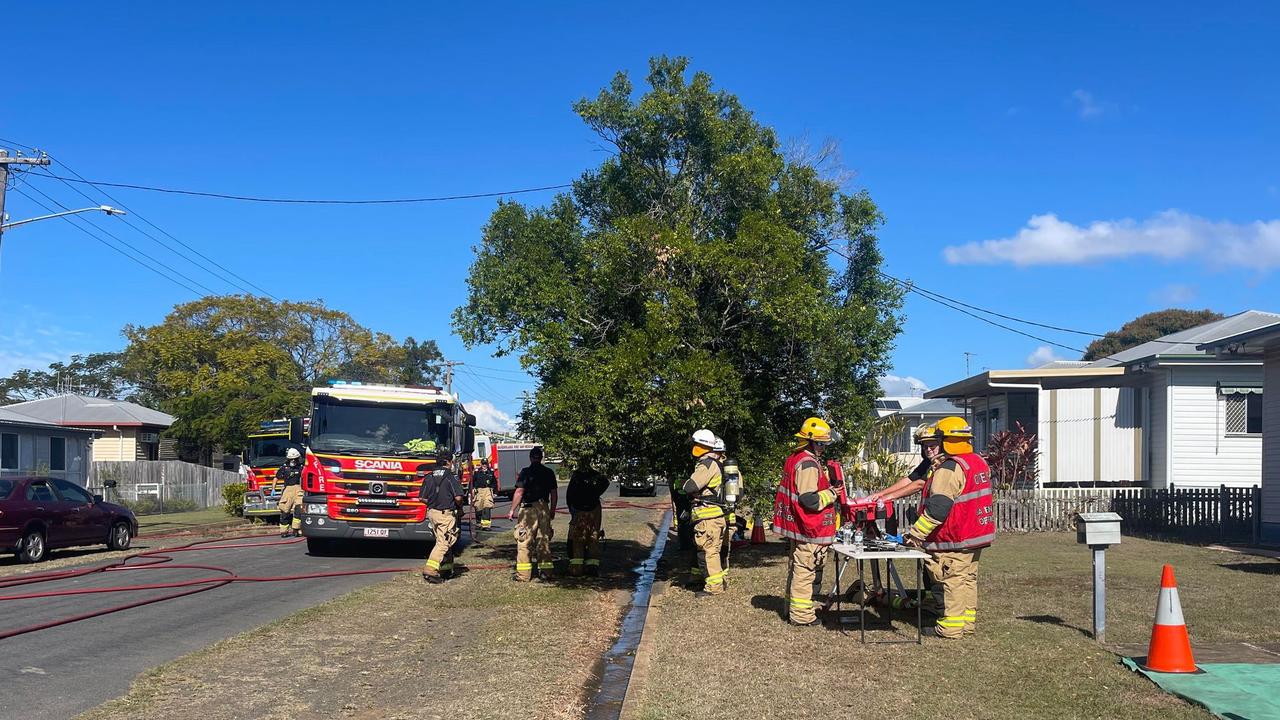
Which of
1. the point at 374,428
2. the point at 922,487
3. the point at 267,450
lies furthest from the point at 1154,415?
the point at 267,450

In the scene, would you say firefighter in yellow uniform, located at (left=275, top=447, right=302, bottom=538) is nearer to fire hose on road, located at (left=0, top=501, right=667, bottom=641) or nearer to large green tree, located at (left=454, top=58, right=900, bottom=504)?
fire hose on road, located at (left=0, top=501, right=667, bottom=641)

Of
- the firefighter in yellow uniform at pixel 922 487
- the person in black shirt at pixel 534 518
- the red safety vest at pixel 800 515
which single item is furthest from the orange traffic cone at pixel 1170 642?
the person in black shirt at pixel 534 518

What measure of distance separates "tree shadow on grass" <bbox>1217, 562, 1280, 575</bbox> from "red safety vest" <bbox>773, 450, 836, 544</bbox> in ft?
23.5

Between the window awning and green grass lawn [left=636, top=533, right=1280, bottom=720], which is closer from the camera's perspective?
green grass lawn [left=636, top=533, right=1280, bottom=720]

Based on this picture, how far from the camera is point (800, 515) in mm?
10203

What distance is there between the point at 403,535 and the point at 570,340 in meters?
6.15

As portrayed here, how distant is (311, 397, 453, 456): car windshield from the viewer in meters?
17.7

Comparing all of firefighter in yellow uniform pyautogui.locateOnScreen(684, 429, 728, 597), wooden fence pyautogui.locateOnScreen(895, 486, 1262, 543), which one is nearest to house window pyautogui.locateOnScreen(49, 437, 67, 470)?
wooden fence pyautogui.locateOnScreen(895, 486, 1262, 543)

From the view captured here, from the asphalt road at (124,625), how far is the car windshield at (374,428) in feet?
6.04

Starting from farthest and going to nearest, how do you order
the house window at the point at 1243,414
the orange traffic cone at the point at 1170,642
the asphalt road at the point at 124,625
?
the house window at the point at 1243,414 → the asphalt road at the point at 124,625 → the orange traffic cone at the point at 1170,642

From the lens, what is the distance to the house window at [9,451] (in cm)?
3186

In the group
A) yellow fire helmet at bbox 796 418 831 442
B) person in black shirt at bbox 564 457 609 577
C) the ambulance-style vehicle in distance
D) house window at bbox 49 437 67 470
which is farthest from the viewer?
house window at bbox 49 437 67 470

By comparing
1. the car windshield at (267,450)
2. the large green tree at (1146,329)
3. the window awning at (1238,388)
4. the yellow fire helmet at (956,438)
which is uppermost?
the large green tree at (1146,329)

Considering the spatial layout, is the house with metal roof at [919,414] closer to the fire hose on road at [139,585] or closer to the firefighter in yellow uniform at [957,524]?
the fire hose on road at [139,585]
